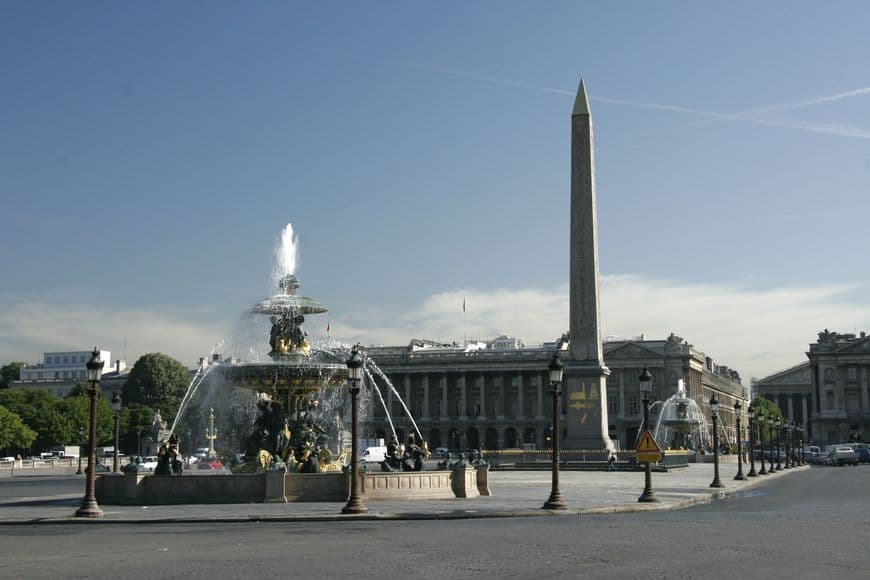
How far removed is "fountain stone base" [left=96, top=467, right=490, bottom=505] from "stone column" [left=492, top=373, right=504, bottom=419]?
126 m

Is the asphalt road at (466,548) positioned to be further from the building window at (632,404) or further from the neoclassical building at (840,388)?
the neoclassical building at (840,388)

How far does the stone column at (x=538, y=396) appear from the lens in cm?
15612

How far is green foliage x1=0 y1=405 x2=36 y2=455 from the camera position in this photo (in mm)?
97812

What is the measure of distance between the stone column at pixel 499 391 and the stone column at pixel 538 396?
4.39 m

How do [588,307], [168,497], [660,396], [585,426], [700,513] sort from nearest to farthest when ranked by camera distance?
1. [700,513]
2. [168,497]
3. [588,307]
4. [585,426]
5. [660,396]

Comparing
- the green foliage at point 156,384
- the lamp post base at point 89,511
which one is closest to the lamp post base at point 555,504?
the lamp post base at point 89,511

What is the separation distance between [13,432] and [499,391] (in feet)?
243

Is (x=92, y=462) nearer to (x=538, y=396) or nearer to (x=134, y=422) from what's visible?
(x=134, y=422)

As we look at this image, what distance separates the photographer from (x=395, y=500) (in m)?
30.8

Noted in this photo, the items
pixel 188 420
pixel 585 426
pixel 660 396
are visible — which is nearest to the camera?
pixel 585 426

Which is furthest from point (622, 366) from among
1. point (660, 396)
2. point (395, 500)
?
point (395, 500)

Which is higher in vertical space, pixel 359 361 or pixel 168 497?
pixel 359 361

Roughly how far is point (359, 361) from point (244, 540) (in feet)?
28.6

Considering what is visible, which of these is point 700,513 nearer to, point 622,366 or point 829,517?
point 829,517
